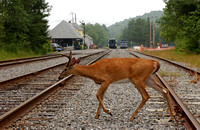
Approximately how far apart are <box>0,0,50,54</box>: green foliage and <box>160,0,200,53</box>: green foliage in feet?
50.0

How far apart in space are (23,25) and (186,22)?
16.4m

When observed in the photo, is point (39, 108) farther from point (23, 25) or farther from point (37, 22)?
point (37, 22)

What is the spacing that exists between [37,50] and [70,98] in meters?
24.0

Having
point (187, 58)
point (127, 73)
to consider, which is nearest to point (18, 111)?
point (127, 73)

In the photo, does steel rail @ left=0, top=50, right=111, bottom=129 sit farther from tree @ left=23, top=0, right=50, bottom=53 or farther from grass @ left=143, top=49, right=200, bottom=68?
tree @ left=23, top=0, right=50, bottom=53

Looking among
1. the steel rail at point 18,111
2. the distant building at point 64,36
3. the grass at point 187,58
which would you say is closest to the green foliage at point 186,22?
the grass at point 187,58

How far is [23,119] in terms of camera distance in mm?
4418

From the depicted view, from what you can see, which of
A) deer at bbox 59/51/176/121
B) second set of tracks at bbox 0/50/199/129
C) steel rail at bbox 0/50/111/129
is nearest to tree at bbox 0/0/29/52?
second set of tracks at bbox 0/50/199/129

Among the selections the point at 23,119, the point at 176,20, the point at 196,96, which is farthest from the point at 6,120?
the point at 176,20

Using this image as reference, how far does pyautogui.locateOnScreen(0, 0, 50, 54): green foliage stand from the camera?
22281mm

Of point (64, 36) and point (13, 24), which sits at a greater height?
point (64, 36)

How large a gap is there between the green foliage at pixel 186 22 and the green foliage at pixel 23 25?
1523 centimetres

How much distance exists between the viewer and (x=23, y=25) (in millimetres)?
23406

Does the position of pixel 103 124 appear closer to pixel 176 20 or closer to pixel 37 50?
pixel 176 20
